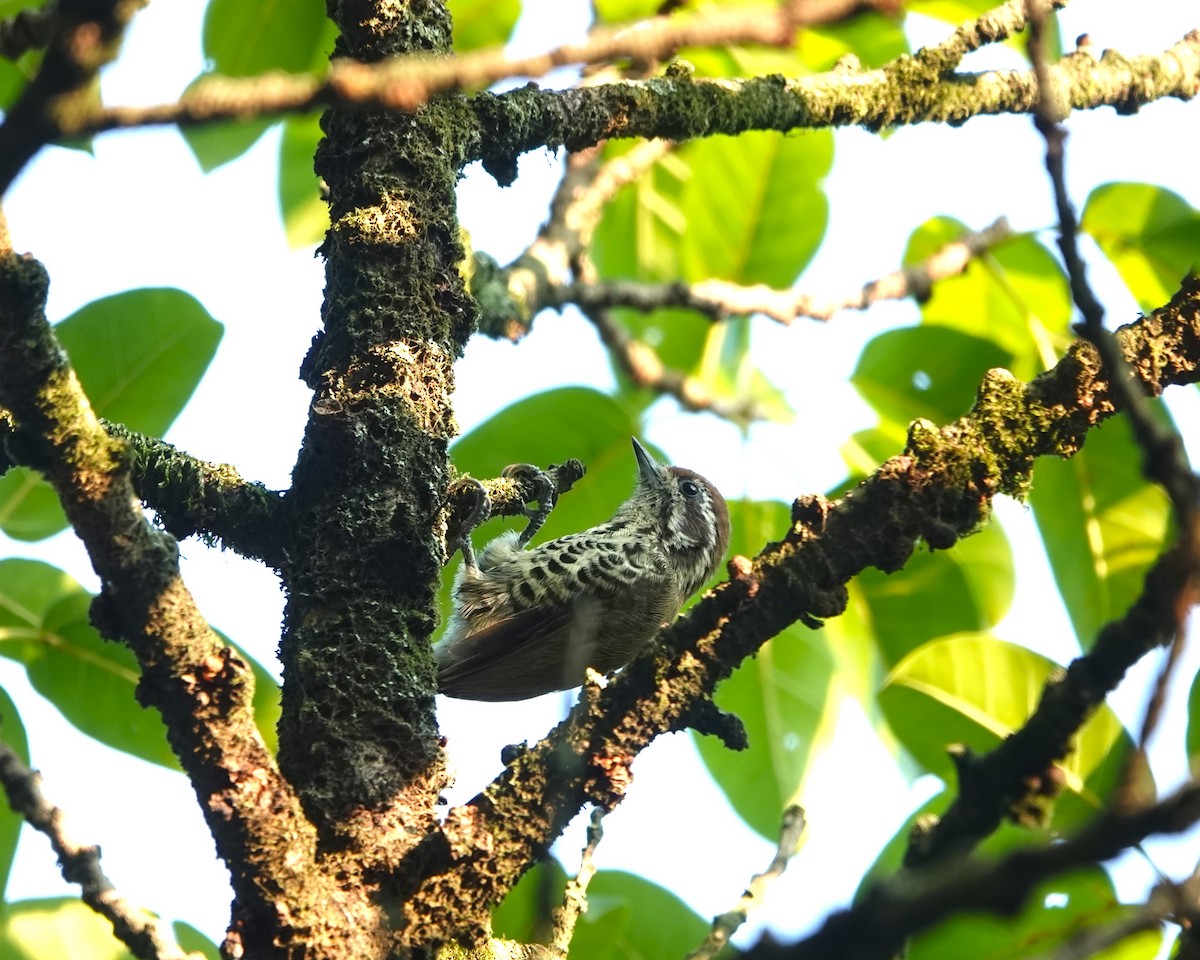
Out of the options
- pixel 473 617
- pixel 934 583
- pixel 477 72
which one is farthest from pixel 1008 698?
pixel 477 72

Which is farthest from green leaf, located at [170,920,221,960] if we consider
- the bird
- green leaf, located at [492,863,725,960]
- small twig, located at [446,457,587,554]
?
the bird

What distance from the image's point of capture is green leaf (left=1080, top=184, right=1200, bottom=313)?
4320mm

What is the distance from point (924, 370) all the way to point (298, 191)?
9.19 ft

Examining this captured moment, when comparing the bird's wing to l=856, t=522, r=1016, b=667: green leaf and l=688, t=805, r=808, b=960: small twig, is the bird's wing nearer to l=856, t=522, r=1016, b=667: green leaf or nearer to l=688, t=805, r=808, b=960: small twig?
l=856, t=522, r=1016, b=667: green leaf

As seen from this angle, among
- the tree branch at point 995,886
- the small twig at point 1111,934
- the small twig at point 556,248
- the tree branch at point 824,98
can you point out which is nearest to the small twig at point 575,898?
the small twig at point 1111,934

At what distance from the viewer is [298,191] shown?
5.39 metres

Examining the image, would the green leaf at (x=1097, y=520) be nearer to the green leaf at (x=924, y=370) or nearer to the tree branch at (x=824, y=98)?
the green leaf at (x=924, y=370)

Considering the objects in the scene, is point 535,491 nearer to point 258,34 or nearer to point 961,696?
point 961,696

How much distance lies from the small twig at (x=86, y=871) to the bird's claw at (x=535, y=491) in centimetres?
184

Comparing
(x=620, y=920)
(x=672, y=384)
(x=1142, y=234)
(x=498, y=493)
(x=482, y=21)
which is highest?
(x=482, y=21)

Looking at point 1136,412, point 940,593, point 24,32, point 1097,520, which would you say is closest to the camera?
point 1136,412

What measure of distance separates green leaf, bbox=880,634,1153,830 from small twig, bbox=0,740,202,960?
222 centimetres

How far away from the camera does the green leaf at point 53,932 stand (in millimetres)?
2938

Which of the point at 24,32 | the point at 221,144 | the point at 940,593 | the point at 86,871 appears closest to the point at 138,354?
the point at 221,144
